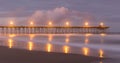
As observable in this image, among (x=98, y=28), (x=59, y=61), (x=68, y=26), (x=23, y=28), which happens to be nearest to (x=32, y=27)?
(x=23, y=28)

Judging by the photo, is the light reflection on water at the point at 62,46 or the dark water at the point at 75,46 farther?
the light reflection on water at the point at 62,46

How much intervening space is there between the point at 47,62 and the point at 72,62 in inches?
41.8

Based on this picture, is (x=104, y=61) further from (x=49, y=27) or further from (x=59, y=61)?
(x=49, y=27)

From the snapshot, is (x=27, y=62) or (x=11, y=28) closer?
(x=27, y=62)

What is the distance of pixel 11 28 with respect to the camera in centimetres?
10206

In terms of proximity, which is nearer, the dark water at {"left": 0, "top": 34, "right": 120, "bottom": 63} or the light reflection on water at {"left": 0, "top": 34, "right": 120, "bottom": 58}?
the dark water at {"left": 0, "top": 34, "right": 120, "bottom": 63}

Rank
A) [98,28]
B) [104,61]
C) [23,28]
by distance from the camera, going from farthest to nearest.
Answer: [98,28], [23,28], [104,61]

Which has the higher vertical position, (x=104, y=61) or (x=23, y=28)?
(x=23, y=28)

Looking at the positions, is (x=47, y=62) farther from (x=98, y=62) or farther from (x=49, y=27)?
(x=49, y=27)

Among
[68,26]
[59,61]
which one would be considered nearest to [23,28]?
[68,26]

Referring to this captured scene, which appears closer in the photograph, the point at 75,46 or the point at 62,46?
the point at 62,46

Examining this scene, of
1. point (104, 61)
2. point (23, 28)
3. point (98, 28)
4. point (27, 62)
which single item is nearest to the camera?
point (27, 62)

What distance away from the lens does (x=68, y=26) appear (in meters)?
107

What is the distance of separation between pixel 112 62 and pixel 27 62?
3691mm
